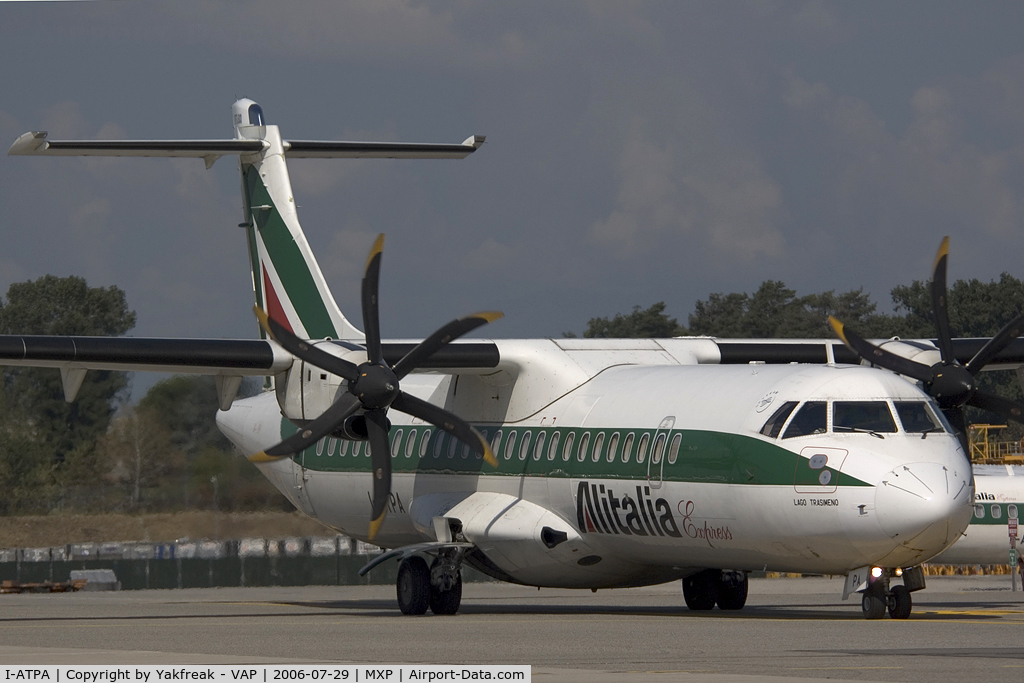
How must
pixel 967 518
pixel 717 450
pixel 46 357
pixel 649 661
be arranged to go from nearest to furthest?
pixel 649 661, pixel 967 518, pixel 717 450, pixel 46 357

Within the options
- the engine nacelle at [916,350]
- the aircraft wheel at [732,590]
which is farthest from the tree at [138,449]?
the engine nacelle at [916,350]

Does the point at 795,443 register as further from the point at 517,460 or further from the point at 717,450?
the point at 517,460

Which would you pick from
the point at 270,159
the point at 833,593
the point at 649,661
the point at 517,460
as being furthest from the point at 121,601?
the point at 649,661

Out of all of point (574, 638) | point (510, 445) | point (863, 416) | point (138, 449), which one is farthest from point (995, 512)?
point (574, 638)

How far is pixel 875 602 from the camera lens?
17.5m

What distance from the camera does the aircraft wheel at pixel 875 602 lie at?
1744cm

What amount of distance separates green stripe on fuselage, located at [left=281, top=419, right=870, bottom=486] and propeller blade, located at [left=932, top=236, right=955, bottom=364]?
13.4 feet

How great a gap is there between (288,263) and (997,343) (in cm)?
1178

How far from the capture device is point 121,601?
28875 millimetres

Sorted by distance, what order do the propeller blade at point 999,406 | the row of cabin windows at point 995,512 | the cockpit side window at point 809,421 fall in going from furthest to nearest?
the row of cabin windows at point 995,512 → the propeller blade at point 999,406 → the cockpit side window at point 809,421

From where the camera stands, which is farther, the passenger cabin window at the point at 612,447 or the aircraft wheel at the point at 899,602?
the passenger cabin window at the point at 612,447

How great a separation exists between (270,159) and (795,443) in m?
12.3
